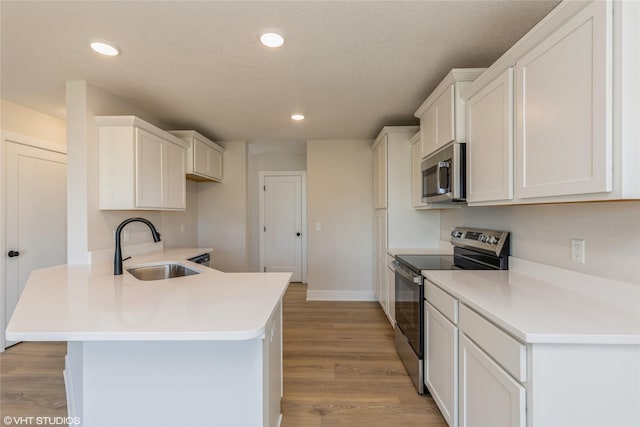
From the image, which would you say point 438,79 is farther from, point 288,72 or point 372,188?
point 372,188

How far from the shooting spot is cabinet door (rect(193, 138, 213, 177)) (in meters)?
3.61

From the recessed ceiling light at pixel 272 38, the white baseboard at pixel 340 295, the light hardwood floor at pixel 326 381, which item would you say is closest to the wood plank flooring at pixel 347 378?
the light hardwood floor at pixel 326 381

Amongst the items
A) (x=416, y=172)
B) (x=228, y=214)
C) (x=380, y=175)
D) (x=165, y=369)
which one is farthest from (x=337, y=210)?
(x=165, y=369)

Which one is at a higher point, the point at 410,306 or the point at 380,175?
the point at 380,175

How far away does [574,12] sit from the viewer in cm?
116

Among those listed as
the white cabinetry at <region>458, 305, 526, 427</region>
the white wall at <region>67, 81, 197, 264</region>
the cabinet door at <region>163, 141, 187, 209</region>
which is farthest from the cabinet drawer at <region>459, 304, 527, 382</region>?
the cabinet door at <region>163, 141, 187, 209</region>

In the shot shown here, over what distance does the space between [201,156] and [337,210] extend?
6.43 ft

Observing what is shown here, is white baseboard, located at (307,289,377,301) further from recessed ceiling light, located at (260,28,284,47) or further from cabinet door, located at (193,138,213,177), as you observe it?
recessed ceiling light, located at (260,28,284,47)

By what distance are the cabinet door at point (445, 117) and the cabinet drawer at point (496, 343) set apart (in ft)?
4.02

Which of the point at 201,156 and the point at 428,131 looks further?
the point at 201,156

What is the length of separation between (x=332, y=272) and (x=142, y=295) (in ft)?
10.4

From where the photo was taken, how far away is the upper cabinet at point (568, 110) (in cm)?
100

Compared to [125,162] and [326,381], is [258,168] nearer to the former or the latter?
[125,162]

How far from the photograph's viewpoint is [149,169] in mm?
2789
